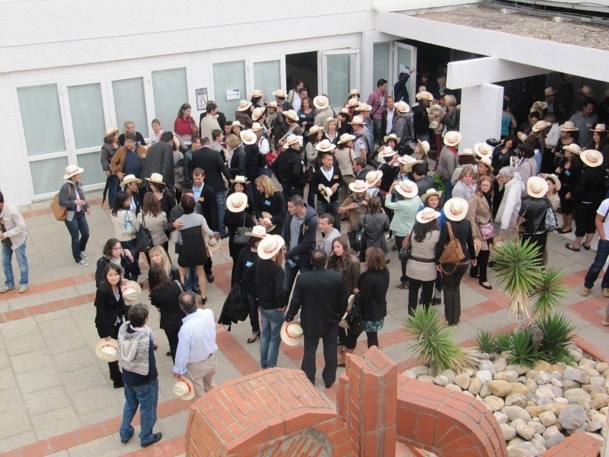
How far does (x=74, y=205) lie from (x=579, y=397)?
7.23 m

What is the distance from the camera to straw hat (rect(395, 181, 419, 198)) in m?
10.2

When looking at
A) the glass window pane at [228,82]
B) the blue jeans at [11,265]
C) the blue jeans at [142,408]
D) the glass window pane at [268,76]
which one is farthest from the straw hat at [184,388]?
the glass window pane at [268,76]

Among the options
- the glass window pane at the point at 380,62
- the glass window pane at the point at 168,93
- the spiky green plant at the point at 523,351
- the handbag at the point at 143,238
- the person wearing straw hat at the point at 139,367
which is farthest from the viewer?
the glass window pane at the point at 380,62

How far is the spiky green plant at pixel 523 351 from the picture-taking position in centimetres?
883

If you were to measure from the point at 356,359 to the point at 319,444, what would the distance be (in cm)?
58

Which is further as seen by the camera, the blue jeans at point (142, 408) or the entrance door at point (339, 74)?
the entrance door at point (339, 74)

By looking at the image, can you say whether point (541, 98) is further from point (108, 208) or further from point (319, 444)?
point (319, 444)

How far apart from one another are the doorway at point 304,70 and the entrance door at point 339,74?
47 centimetres

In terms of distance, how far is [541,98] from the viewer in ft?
57.0

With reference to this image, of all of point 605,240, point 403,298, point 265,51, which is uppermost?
point 265,51

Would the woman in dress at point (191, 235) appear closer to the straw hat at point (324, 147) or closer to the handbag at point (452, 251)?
the straw hat at point (324, 147)

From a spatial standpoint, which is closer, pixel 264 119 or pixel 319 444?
pixel 319 444

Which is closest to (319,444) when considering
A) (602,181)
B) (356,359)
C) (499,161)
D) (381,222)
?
(356,359)

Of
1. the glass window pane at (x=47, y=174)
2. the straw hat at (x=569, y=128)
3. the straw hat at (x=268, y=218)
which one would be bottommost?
the glass window pane at (x=47, y=174)
